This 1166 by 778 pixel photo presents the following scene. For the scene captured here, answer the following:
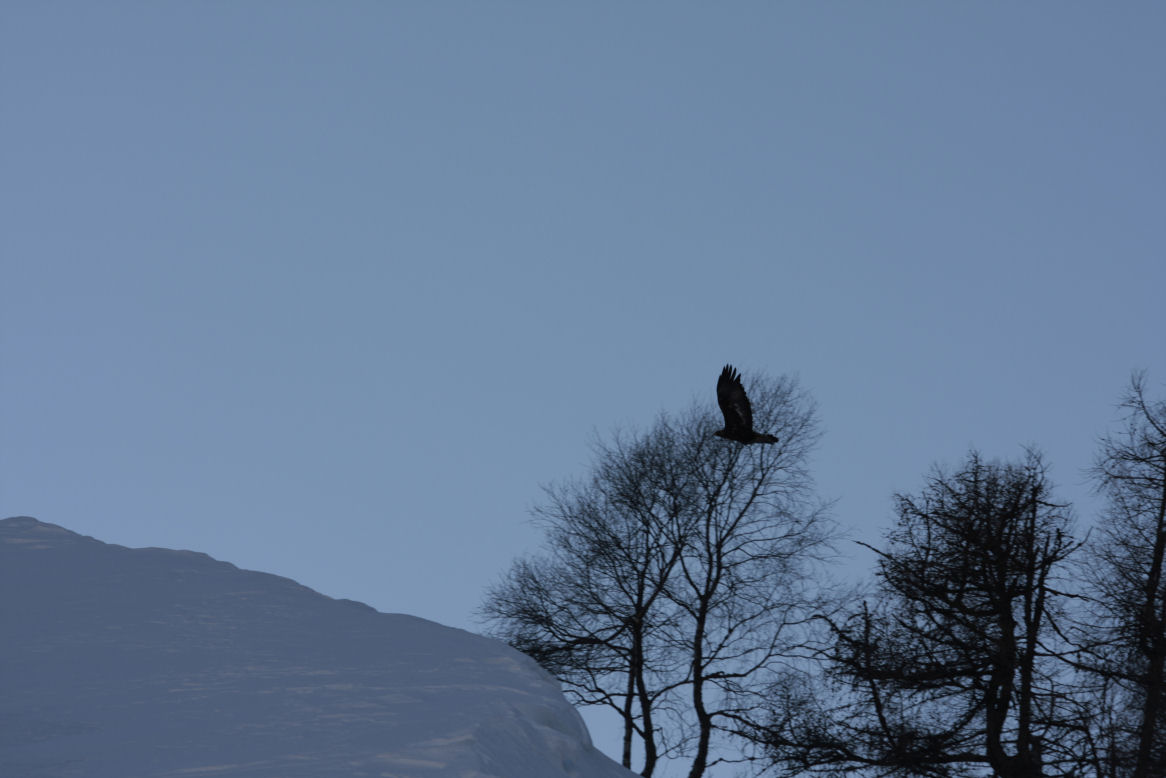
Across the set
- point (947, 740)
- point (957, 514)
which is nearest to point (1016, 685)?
point (947, 740)

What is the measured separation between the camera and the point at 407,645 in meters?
15.2

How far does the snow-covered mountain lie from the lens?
10.9 m

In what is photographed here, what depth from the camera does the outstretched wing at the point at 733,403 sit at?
45.5 feet

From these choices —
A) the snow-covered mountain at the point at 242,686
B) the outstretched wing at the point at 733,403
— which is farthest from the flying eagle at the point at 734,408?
the snow-covered mountain at the point at 242,686

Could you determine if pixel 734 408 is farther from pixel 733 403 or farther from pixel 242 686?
pixel 242 686

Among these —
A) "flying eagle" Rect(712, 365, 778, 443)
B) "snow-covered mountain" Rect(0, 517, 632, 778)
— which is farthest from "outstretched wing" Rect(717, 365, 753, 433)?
"snow-covered mountain" Rect(0, 517, 632, 778)

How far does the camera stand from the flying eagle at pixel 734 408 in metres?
13.9

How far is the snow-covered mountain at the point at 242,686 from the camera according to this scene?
1085 centimetres

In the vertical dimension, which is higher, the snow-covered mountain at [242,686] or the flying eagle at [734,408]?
the flying eagle at [734,408]

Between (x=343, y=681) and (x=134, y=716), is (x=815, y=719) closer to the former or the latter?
(x=343, y=681)

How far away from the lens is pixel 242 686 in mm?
12844

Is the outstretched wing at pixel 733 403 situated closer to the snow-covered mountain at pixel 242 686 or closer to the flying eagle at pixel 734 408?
the flying eagle at pixel 734 408

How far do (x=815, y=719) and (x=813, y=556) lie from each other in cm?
649

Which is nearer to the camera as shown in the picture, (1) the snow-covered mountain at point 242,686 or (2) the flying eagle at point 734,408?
(1) the snow-covered mountain at point 242,686
